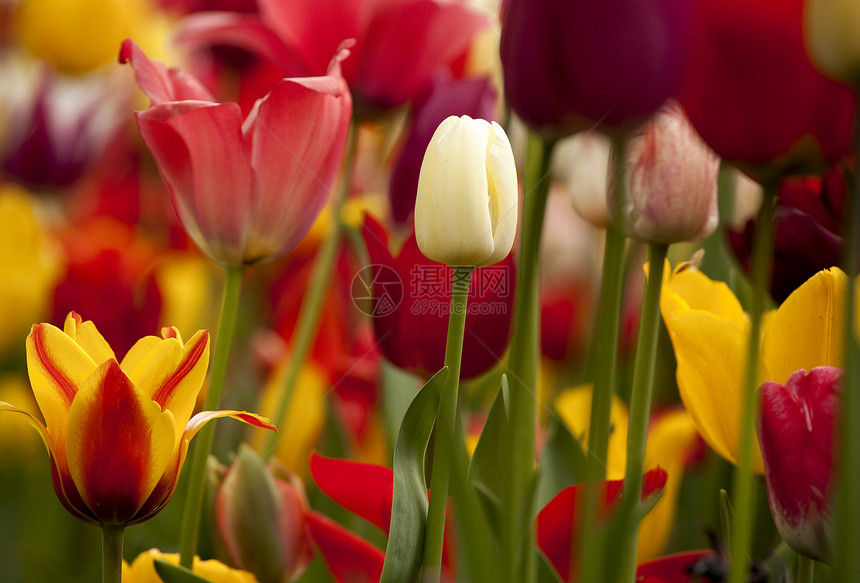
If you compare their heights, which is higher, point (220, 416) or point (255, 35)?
point (255, 35)

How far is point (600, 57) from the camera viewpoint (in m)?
0.25

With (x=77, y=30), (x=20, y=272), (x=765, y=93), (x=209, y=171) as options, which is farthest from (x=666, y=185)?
(x=77, y=30)

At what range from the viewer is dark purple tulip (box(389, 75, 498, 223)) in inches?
13.5

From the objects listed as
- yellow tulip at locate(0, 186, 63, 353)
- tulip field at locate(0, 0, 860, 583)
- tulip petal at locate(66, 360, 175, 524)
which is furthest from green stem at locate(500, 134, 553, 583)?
yellow tulip at locate(0, 186, 63, 353)

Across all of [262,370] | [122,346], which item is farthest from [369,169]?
[122,346]

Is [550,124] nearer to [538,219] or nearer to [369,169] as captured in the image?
[538,219]

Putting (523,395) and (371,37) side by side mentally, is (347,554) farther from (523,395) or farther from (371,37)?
(371,37)

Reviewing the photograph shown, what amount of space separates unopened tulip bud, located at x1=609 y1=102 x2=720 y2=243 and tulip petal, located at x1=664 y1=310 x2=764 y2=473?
29 mm

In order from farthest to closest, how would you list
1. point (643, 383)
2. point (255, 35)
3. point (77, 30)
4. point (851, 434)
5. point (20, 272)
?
point (77, 30)
point (20, 272)
point (255, 35)
point (643, 383)
point (851, 434)

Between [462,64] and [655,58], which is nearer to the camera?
[655,58]

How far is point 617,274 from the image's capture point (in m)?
0.29

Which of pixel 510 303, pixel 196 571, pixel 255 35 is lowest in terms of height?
pixel 196 571

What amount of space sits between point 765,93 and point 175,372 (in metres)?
0.18

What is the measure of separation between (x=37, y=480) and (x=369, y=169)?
0.48 meters
